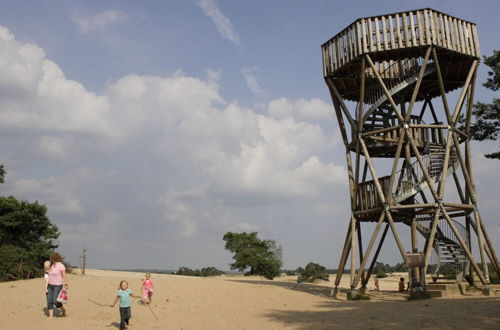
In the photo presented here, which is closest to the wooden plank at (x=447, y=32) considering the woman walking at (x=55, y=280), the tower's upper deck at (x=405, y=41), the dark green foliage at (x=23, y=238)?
the tower's upper deck at (x=405, y=41)

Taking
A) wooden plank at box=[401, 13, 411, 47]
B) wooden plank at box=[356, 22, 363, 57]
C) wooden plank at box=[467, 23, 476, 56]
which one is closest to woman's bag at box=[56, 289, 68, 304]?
wooden plank at box=[356, 22, 363, 57]

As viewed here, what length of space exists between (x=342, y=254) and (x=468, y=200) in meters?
5.84

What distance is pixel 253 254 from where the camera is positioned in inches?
1629

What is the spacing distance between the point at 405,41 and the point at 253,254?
26.9 metres

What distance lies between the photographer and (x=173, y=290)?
19.8 metres

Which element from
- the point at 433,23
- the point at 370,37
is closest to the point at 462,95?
the point at 433,23

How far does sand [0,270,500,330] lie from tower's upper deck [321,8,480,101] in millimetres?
9659

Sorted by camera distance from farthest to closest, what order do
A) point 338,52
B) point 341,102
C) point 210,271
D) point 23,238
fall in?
point 210,271 → point 23,238 → point 341,102 → point 338,52

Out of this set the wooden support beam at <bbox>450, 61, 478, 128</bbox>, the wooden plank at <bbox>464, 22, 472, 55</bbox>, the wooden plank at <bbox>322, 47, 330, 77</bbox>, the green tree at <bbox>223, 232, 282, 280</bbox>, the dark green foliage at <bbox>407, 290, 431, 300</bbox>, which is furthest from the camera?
the green tree at <bbox>223, 232, 282, 280</bbox>

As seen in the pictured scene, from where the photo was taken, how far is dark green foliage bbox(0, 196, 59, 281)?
24684 millimetres

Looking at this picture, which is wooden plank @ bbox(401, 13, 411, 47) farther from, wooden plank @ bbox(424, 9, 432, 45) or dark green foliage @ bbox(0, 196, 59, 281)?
dark green foliage @ bbox(0, 196, 59, 281)

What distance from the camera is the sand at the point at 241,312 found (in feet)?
36.9

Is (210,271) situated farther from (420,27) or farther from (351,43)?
(420,27)

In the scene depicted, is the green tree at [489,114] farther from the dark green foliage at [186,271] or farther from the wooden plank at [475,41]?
the dark green foliage at [186,271]
